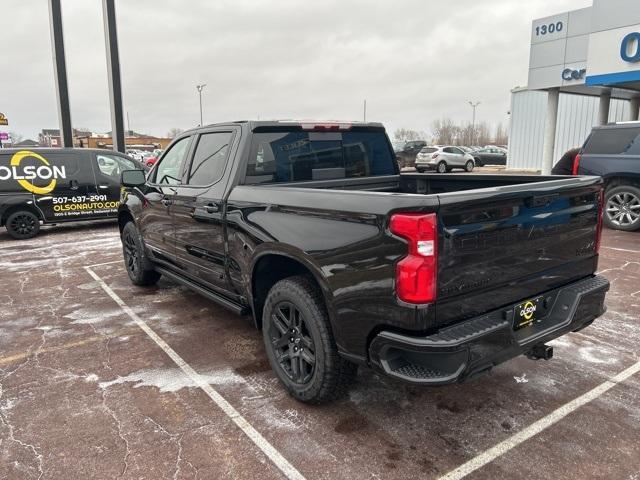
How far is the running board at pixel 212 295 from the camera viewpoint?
12.4 feet

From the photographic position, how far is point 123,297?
5637 mm

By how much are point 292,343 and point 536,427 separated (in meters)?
1.57

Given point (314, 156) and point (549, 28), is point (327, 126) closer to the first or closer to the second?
point (314, 156)

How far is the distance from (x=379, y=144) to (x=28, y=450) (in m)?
3.43

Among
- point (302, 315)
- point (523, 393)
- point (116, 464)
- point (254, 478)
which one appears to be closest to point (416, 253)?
point (302, 315)

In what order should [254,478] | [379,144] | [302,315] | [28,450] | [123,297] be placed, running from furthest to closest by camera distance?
1. [123,297]
2. [379,144]
3. [302,315]
4. [28,450]
5. [254,478]

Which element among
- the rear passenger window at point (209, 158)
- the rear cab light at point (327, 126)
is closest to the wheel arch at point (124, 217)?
the rear passenger window at point (209, 158)

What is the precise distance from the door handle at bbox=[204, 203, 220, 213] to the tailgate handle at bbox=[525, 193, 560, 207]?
2241 mm

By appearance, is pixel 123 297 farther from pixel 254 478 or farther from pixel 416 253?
pixel 416 253

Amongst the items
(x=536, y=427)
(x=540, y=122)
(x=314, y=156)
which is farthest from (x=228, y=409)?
(x=540, y=122)

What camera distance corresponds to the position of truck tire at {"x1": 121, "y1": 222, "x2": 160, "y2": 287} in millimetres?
5602

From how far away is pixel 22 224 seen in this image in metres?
9.71

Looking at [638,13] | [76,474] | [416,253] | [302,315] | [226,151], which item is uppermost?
[638,13]

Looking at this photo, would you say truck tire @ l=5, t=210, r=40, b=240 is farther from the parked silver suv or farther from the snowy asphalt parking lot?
the parked silver suv
